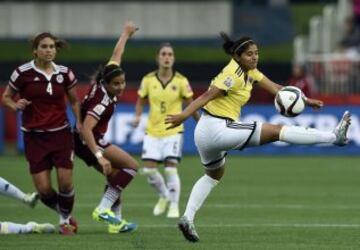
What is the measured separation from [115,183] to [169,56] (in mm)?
3463

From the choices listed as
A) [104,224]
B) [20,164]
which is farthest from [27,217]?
[20,164]

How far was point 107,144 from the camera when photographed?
13797mm

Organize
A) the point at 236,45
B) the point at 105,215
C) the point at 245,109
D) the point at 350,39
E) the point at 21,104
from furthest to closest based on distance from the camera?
the point at 350,39 < the point at 245,109 < the point at 105,215 < the point at 21,104 < the point at 236,45

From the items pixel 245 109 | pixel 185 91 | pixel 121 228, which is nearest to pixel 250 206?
pixel 185 91

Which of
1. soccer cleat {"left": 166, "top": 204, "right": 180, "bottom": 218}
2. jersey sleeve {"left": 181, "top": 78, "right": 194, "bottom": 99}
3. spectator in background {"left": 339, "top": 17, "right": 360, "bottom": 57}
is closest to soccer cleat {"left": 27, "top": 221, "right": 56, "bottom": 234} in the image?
soccer cleat {"left": 166, "top": 204, "right": 180, "bottom": 218}

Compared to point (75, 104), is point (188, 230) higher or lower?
lower

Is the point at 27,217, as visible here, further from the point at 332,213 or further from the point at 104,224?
the point at 332,213

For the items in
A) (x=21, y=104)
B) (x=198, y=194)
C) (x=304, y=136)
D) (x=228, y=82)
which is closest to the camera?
(x=304, y=136)

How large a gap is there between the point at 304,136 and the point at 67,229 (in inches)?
121

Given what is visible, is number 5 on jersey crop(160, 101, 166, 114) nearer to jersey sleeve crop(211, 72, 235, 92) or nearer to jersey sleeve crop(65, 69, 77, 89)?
jersey sleeve crop(65, 69, 77, 89)

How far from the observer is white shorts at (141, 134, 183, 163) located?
54.6ft

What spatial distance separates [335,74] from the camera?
103ft

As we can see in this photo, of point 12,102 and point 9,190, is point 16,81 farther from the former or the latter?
point 9,190

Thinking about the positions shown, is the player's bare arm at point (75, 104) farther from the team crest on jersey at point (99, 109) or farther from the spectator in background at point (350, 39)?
the spectator in background at point (350, 39)
